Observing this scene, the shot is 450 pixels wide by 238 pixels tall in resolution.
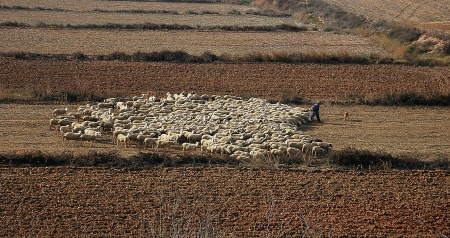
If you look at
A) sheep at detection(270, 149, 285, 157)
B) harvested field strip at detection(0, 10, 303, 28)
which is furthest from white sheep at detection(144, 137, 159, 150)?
harvested field strip at detection(0, 10, 303, 28)

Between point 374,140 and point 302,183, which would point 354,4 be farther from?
point 302,183

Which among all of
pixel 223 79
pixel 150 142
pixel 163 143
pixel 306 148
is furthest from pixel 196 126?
pixel 223 79

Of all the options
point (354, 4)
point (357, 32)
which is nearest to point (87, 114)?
point (357, 32)

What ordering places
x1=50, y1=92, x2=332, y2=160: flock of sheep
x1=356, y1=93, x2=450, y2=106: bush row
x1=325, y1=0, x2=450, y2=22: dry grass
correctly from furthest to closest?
x1=325, y1=0, x2=450, y2=22: dry grass → x1=356, y1=93, x2=450, y2=106: bush row → x1=50, y1=92, x2=332, y2=160: flock of sheep

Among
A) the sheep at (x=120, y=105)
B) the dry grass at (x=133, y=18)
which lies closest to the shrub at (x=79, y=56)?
the sheep at (x=120, y=105)

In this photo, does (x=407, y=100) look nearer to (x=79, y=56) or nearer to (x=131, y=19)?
(x=79, y=56)

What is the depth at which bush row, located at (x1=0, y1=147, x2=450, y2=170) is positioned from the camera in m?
21.0

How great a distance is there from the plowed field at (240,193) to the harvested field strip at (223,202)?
0.03m

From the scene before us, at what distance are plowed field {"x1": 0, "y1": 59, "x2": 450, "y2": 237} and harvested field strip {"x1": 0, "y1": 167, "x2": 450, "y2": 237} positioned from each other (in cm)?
3

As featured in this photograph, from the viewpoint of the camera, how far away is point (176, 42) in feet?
153

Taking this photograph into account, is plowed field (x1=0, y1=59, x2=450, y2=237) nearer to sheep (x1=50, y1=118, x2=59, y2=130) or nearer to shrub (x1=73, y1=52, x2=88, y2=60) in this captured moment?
sheep (x1=50, y1=118, x2=59, y2=130)

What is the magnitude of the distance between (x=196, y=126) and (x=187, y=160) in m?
3.23

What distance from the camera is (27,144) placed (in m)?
23.2

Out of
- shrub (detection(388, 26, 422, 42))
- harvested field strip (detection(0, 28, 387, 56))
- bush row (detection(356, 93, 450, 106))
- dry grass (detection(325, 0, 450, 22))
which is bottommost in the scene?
bush row (detection(356, 93, 450, 106))
